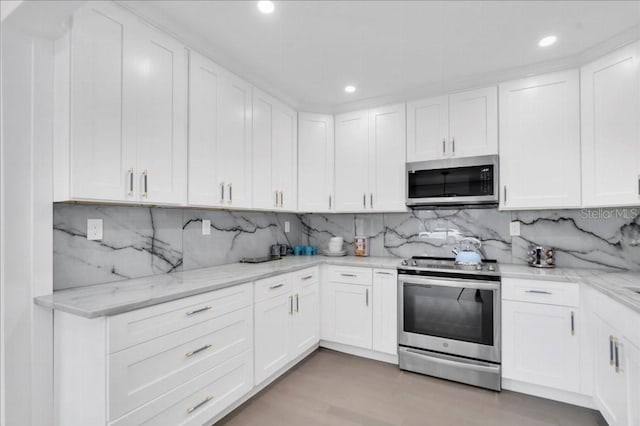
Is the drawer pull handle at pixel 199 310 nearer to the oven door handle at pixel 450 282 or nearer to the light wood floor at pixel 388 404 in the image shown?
the light wood floor at pixel 388 404

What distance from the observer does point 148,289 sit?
69.5 inches

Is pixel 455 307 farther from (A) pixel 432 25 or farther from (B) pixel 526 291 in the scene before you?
(A) pixel 432 25

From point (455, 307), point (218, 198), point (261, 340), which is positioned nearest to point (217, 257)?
point (218, 198)

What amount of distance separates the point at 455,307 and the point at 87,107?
2.81 metres

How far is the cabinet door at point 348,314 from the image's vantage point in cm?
293

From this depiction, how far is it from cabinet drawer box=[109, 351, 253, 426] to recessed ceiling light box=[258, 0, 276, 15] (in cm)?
216

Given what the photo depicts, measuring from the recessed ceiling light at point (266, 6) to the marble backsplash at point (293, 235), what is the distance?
1497mm

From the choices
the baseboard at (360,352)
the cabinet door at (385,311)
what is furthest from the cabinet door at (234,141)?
the baseboard at (360,352)

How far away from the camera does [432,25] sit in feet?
6.57

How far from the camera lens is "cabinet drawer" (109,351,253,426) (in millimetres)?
1549

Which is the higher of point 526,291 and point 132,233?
point 132,233

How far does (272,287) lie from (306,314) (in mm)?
621

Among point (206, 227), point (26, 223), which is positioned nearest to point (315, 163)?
point (206, 227)

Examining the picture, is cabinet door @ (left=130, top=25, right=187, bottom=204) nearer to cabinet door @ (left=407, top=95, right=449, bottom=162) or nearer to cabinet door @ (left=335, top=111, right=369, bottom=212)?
cabinet door @ (left=335, top=111, right=369, bottom=212)
